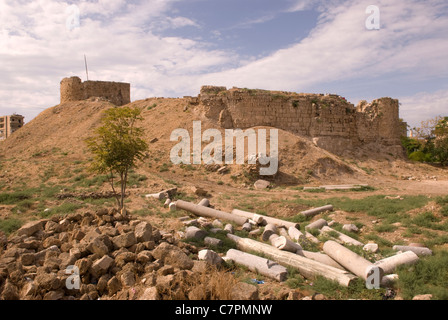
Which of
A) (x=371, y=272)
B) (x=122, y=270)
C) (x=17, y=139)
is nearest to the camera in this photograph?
(x=122, y=270)

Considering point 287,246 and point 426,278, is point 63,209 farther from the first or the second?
point 426,278

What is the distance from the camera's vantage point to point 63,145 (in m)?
24.9

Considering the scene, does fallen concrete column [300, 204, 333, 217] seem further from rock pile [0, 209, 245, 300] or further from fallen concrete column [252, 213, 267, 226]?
rock pile [0, 209, 245, 300]

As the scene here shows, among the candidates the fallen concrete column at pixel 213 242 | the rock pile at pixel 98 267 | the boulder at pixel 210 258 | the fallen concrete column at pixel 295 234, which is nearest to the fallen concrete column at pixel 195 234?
the fallen concrete column at pixel 213 242

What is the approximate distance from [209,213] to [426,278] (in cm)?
685

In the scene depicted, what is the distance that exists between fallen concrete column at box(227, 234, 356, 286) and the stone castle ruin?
639 inches

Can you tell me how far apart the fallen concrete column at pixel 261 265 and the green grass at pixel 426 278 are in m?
2.12

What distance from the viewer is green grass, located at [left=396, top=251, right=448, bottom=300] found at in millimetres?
5230

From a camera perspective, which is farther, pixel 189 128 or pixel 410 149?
pixel 410 149

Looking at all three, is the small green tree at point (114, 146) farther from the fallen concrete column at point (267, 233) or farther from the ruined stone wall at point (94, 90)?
the ruined stone wall at point (94, 90)

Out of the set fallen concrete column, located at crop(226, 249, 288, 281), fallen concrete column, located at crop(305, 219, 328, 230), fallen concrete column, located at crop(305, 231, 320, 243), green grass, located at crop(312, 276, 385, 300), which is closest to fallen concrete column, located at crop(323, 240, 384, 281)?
green grass, located at crop(312, 276, 385, 300)

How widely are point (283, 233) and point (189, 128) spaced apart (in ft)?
50.4
